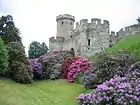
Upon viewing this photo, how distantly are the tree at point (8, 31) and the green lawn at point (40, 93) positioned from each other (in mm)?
22555

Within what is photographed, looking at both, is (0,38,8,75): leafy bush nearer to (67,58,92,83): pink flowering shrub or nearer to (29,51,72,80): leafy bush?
(29,51,72,80): leafy bush

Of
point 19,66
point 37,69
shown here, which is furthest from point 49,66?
point 19,66

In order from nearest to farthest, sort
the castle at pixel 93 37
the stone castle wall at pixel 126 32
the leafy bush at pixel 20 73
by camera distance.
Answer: the leafy bush at pixel 20 73 → the stone castle wall at pixel 126 32 → the castle at pixel 93 37

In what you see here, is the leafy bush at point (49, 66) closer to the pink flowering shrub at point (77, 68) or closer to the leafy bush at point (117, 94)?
the pink flowering shrub at point (77, 68)

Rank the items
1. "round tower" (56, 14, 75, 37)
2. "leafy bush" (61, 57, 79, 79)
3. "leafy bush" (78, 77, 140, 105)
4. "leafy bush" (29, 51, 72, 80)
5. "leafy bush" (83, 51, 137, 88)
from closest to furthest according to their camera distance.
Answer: "leafy bush" (78, 77, 140, 105)
"leafy bush" (83, 51, 137, 88)
"leafy bush" (61, 57, 79, 79)
"leafy bush" (29, 51, 72, 80)
"round tower" (56, 14, 75, 37)

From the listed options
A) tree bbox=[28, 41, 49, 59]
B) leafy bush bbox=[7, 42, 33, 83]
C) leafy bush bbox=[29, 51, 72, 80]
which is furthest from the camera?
tree bbox=[28, 41, 49, 59]

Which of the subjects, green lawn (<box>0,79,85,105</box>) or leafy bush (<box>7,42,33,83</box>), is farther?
leafy bush (<box>7,42,33,83</box>)

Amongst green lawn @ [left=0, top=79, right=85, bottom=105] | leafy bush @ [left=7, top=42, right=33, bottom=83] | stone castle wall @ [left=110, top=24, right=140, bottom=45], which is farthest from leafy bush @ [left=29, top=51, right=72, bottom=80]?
stone castle wall @ [left=110, top=24, right=140, bottom=45]

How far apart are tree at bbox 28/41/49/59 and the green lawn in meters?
40.4

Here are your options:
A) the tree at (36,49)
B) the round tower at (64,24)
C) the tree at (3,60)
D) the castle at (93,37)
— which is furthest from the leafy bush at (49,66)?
the round tower at (64,24)

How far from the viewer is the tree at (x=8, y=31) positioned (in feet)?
172

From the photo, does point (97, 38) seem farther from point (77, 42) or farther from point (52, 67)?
point (52, 67)

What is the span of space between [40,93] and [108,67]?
483 cm

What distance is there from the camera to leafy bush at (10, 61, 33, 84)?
2933 centimetres
